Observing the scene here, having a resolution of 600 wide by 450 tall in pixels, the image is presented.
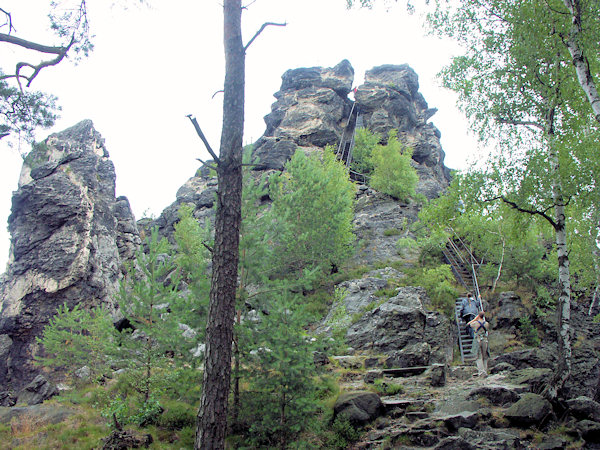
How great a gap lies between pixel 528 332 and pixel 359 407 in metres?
9.96

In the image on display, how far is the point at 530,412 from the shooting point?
7.62 meters

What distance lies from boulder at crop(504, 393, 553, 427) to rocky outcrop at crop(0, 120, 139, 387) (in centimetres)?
1631

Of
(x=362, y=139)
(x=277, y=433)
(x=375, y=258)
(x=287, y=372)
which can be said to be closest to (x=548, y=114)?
(x=287, y=372)

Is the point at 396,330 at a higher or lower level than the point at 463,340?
higher

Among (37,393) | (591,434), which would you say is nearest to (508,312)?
(591,434)

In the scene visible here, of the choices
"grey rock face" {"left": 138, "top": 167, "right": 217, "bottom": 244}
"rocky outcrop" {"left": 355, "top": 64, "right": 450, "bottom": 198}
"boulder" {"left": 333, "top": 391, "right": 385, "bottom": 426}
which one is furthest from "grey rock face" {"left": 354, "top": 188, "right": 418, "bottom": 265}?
"boulder" {"left": 333, "top": 391, "right": 385, "bottom": 426}

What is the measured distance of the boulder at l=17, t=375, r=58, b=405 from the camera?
1099 centimetres

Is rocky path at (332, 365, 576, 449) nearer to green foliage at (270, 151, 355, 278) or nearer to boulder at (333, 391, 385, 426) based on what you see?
boulder at (333, 391, 385, 426)

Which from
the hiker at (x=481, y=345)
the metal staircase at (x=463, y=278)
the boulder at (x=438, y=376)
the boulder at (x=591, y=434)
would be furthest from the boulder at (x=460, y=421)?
the metal staircase at (x=463, y=278)

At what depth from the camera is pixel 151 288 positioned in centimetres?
896

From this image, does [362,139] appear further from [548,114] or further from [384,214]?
[548,114]

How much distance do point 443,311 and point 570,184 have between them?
903 cm

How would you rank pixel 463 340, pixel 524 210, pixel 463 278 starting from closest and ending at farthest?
pixel 524 210
pixel 463 340
pixel 463 278

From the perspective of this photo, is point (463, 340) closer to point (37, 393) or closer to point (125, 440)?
point (125, 440)
